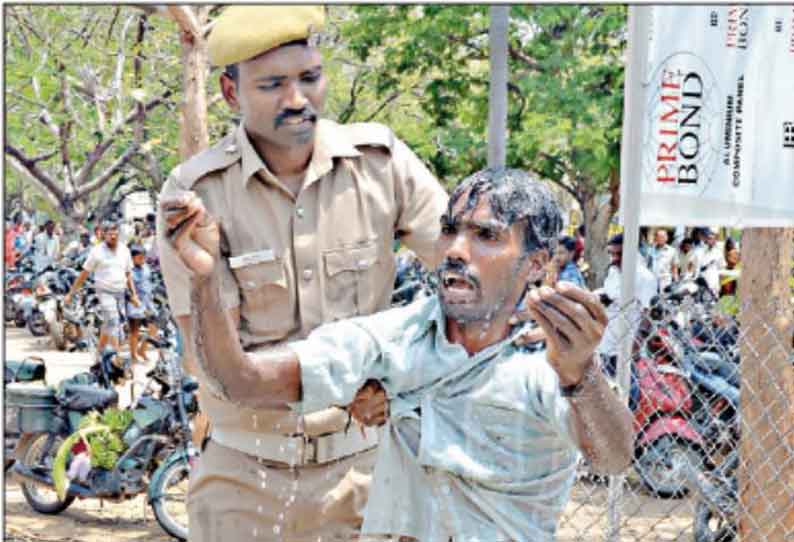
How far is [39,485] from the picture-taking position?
25.6 ft

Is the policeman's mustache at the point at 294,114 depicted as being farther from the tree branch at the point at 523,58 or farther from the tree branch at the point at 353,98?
the tree branch at the point at 353,98

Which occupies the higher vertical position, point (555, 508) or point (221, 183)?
point (221, 183)

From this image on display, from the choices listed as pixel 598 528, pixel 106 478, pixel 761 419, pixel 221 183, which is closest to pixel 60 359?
pixel 106 478

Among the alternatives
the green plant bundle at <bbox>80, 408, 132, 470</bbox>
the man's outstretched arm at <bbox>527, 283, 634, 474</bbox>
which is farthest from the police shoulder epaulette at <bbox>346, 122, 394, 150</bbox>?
the green plant bundle at <bbox>80, 408, 132, 470</bbox>

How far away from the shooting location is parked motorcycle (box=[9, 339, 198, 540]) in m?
7.18

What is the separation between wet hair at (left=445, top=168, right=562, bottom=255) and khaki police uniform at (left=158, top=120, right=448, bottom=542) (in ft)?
2.61

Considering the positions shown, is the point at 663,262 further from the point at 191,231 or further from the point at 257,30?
the point at 191,231

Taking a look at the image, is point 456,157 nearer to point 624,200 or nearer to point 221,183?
→ point 624,200

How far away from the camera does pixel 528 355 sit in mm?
2436

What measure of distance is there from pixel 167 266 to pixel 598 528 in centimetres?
457

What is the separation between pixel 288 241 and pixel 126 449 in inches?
183

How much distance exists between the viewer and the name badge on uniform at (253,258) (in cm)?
311

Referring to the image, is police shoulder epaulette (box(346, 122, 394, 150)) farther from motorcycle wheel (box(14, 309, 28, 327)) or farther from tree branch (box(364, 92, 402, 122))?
motorcycle wheel (box(14, 309, 28, 327))

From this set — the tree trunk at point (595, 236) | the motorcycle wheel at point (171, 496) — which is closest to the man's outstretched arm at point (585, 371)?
the motorcycle wheel at point (171, 496)
